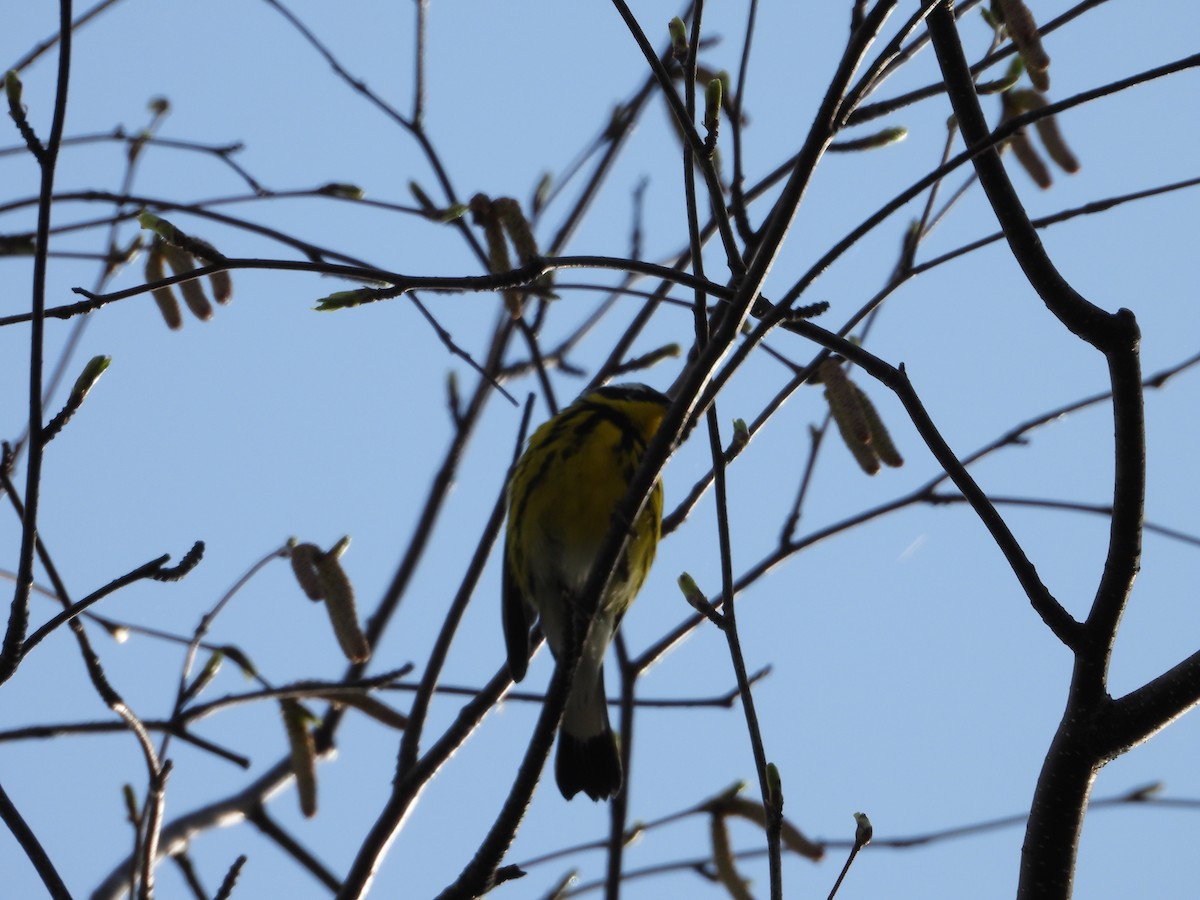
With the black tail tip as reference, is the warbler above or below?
above

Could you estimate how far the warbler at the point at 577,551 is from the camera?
4.10 m

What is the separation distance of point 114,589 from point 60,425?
0.79ft

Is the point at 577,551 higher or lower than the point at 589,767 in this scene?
higher

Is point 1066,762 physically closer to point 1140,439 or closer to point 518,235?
point 1140,439

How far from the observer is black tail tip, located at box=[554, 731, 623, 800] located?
161 inches

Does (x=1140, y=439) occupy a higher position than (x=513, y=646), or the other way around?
(x=513, y=646)

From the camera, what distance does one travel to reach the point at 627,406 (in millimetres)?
4547

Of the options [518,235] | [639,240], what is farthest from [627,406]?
[518,235]

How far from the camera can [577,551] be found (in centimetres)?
418

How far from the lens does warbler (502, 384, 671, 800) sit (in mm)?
4102

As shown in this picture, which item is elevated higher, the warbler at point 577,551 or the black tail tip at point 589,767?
the warbler at point 577,551

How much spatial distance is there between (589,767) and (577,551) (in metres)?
0.66

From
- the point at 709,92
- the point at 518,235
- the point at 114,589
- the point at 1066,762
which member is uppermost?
the point at 518,235

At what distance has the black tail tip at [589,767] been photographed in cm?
409
